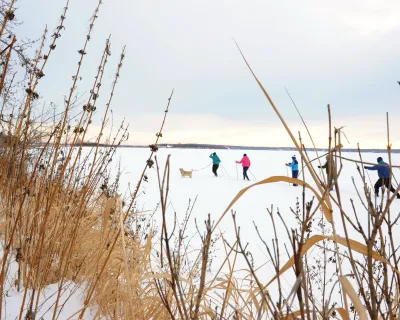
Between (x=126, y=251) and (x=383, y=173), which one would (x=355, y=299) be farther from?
(x=383, y=173)

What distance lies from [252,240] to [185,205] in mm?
3646

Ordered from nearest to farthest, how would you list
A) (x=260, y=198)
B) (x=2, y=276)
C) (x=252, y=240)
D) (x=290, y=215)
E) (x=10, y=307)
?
1. (x=2, y=276)
2. (x=10, y=307)
3. (x=252, y=240)
4. (x=290, y=215)
5. (x=260, y=198)

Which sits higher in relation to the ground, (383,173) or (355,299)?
(383,173)

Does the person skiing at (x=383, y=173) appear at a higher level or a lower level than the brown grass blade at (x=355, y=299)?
higher

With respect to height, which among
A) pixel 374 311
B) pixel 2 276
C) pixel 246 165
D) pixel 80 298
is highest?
pixel 246 165

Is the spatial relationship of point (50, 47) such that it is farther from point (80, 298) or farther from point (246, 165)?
point (246, 165)

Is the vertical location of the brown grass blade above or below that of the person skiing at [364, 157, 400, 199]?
below

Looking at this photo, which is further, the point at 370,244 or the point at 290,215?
the point at 290,215

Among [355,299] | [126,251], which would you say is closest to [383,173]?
[126,251]

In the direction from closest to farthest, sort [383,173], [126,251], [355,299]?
1. [355,299]
2. [126,251]
3. [383,173]

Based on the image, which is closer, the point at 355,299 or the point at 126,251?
the point at 355,299

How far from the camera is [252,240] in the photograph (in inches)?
244

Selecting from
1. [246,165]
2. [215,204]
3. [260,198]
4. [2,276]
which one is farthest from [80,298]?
[246,165]

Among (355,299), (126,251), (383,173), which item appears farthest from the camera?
(383,173)
